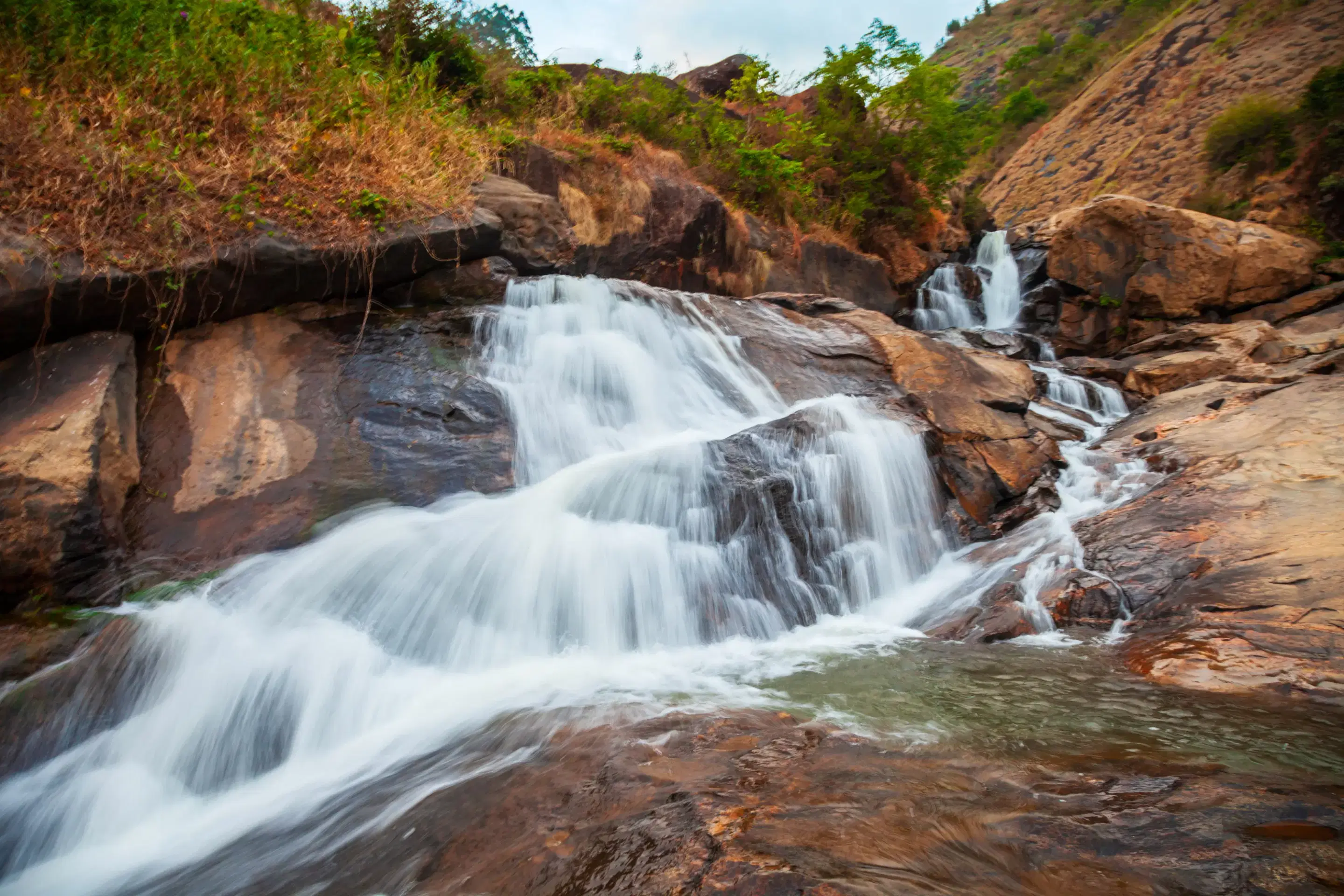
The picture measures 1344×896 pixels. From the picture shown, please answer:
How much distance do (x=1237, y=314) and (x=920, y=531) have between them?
10.1 metres

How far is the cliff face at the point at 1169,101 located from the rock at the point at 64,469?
59.1ft

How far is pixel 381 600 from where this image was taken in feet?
14.4

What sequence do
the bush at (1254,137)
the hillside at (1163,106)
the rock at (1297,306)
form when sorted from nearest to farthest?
the rock at (1297,306) < the bush at (1254,137) < the hillside at (1163,106)

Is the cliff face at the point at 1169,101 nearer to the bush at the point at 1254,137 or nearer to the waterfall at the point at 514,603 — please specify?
the bush at the point at 1254,137

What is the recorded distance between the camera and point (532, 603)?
4.61 metres

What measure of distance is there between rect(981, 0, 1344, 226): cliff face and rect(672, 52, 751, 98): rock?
1066cm

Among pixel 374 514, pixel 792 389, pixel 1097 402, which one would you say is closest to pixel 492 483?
pixel 374 514

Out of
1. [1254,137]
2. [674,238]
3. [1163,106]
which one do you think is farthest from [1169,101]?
[674,238]

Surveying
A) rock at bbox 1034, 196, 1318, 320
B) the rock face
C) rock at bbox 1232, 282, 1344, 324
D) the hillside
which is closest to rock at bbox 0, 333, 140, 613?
the rock face

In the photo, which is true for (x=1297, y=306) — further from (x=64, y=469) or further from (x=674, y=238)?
(x=64, y=469)

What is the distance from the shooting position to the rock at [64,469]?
12.9 ft

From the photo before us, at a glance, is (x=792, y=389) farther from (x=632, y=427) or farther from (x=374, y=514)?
(x=374, y=514)

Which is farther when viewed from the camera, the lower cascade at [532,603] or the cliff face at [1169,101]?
the cliff face at [1169,101]

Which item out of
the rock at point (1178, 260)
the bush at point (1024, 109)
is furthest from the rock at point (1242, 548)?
the bush at point (1024, 109)
